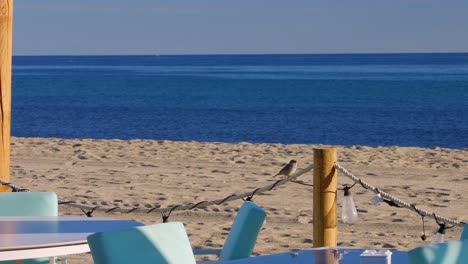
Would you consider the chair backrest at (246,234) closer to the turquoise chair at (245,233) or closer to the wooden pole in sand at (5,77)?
the turquoise chair at (245,233)

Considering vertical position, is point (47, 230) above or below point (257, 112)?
below

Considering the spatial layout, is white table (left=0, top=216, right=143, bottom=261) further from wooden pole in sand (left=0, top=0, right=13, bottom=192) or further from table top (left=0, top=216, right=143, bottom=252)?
wooden pole in sand (left=0, top=0, right=13, bottom=192)

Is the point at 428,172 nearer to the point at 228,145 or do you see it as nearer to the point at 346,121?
the point at 228,145

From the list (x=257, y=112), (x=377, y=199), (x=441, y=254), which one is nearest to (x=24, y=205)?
(x=377, y=199)

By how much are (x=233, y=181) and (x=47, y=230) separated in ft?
23.9

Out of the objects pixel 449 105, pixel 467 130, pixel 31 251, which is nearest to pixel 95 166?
pixel 31 251

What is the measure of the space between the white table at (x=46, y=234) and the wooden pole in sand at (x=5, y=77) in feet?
5.32

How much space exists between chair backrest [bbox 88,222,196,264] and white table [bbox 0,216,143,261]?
27 centimetres

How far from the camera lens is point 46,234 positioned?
146 inches

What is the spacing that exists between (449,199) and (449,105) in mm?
33431

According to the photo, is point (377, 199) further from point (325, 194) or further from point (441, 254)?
point (441, 254)

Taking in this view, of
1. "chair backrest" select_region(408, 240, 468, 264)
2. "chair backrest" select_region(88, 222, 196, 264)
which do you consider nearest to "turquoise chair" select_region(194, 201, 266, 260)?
"chair backrest" select_region(88, 222, 196, 264)

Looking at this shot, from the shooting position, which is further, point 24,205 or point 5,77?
point 5,77

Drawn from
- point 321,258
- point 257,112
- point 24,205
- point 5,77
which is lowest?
point 321,258
